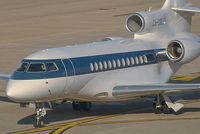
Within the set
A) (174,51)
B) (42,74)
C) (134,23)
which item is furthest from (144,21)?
(42,74)

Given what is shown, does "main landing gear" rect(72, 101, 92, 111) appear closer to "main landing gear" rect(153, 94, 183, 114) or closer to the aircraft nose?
"main landing gear" rect(153, 94, 183, 114)

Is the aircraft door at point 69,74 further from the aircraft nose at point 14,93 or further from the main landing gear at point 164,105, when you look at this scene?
the main landing gear at point 164,105

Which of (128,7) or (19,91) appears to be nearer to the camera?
(19,91)

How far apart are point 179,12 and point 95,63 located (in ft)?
22.1

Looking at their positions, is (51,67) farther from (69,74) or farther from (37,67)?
(69,74)

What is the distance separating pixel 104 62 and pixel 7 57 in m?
17.4

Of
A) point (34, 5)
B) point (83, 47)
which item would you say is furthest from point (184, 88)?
point (34, 5)

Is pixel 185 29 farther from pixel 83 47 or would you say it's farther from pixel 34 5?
pixel 34 5

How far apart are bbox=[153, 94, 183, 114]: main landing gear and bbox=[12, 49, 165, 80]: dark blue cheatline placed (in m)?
1.83

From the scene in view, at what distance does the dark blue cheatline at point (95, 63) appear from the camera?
2427 centimetres

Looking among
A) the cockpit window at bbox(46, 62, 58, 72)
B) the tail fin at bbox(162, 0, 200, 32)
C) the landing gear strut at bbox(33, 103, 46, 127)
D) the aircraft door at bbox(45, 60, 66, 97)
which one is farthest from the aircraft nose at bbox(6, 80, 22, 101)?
the tail fin at bbox(162, 0, 200, 32)

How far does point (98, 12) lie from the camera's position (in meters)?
62.9

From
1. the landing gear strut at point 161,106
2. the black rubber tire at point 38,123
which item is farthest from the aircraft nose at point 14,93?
the landing gear strut at point 161,106

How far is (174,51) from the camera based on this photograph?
28.0 m
